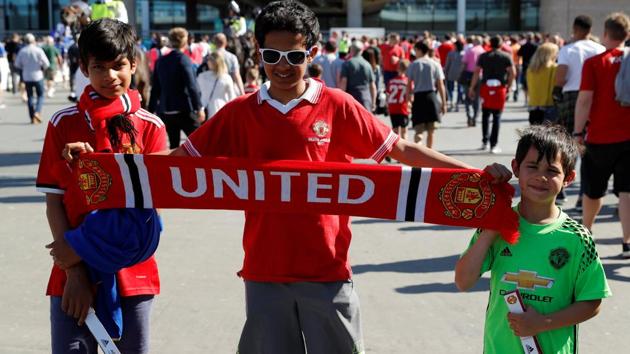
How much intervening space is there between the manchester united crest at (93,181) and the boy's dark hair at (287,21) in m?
0.74

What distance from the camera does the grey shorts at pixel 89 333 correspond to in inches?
133

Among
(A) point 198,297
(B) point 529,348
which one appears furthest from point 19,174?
(B) point 529,348

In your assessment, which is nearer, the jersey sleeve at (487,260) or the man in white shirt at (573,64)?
the jersey sleeve at (487,260)

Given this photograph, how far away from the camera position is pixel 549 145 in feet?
10.8

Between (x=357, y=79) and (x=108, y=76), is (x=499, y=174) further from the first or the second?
(x=357, y=79)

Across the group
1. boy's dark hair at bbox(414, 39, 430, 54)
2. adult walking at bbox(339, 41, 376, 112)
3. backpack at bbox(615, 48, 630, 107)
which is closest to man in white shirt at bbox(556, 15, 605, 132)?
backpack at bbox(615, 48, 630, 107)

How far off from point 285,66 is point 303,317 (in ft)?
3.01

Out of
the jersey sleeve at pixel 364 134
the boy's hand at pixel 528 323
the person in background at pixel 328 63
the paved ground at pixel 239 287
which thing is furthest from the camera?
the person in background at pixel 328 63

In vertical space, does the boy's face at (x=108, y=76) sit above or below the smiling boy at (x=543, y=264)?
above

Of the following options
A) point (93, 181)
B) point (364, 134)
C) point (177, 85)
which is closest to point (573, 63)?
point (177, 85)

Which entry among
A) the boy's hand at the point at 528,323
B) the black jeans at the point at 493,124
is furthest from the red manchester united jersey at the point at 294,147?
the black jeans at the point at 493,124

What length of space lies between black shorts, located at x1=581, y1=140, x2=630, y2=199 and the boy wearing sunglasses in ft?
14.2

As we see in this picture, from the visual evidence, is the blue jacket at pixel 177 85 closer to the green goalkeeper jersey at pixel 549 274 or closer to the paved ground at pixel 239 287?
the paved ground at pixel 239 287

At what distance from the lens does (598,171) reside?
7.59 m
